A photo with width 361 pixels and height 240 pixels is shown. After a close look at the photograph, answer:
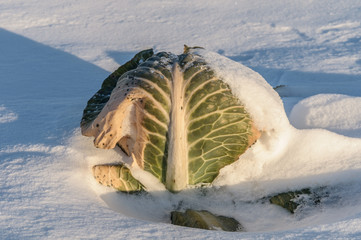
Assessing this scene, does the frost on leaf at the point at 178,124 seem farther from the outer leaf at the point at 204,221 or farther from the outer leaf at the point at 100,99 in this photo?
the outer leaf at the point at 204,221

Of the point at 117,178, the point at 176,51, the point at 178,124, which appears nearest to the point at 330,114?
the point at 178,124

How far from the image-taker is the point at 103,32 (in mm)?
6129

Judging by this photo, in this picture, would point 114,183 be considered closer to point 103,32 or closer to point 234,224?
point 234,224

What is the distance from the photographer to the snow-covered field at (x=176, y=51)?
242 cm

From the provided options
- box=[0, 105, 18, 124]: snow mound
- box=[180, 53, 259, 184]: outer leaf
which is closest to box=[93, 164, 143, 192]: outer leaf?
box=[180, 53, 259, 184]: outer leaf

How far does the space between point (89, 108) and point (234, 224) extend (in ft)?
Result: 4.59

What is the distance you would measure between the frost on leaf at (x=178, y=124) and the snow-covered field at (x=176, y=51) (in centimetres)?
18

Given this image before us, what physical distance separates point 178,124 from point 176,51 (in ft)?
9.05

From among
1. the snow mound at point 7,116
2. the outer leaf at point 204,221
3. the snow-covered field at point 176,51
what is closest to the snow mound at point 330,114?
the snow-covered field at point 176,51

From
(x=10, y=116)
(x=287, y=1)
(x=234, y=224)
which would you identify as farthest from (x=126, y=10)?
(x=234, y=224)

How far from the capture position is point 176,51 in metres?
5.48

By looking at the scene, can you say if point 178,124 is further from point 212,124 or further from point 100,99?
point 100,99

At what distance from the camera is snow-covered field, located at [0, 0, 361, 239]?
2422mm

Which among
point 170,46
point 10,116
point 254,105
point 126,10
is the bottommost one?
point 254,105
